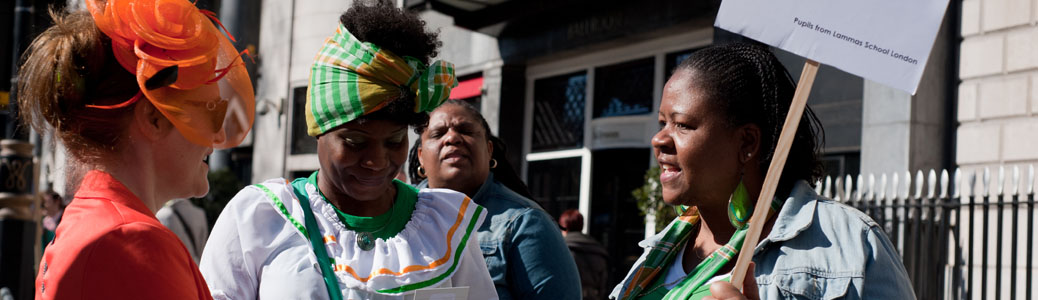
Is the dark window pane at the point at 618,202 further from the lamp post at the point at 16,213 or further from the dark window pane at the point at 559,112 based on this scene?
the lamp post at the point at 16,213

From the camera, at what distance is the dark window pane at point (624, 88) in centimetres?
977

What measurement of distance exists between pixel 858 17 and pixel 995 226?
496 centimetres

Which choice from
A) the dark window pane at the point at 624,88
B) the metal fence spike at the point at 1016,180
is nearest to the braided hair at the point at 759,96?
the metal fence spike at the point at 1016,180

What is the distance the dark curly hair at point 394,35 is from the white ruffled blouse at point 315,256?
310 mm

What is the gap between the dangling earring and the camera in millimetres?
2301

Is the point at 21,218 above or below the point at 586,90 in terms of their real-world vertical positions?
below

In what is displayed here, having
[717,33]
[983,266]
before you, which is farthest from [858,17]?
[717,33]

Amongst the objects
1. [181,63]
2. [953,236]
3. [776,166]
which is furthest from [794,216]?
[953,236]

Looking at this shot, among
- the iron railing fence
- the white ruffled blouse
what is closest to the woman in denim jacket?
the white ruffled blouse

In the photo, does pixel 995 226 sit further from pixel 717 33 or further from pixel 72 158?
pixel 72 158

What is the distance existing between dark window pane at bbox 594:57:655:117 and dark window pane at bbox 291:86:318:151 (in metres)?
7.13

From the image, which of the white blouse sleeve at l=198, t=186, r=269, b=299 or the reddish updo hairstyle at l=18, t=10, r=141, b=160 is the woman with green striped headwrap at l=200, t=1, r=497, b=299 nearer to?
the white blouse sleeve at l=198, t=186, r=269, b=299

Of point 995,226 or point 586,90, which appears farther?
point 586,90

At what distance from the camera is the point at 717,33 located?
8.05 m
